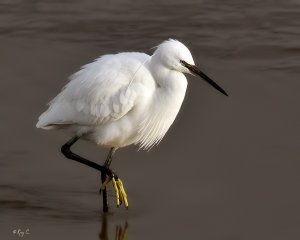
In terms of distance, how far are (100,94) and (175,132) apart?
1.45 metres

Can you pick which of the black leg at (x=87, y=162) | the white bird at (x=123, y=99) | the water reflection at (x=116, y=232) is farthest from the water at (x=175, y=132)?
the white bird at (x=123, y=99)

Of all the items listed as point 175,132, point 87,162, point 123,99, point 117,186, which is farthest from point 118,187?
point 175,132

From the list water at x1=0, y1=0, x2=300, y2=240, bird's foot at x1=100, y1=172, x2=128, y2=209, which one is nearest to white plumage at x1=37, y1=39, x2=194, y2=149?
bird's foot at x1=100, y1=172, x2=128, y2=209

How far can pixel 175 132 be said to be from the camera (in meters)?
7.34

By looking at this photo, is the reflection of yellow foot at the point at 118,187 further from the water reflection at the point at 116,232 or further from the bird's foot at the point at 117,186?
the water reflection at the point at 116,232

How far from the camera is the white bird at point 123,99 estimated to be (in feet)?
19.4

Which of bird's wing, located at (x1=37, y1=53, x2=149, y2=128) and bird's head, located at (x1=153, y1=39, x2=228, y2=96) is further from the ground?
bird's head, located at (x1=153, y1=39, x2=228, y2=96)

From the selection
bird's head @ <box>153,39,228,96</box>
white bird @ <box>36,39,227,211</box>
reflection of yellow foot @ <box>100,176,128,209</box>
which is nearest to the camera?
bird's head @ <box>153,39,228,96</box>

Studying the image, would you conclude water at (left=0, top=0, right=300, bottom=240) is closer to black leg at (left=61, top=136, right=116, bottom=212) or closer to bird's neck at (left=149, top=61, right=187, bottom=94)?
black leg at (left=61, top=136, right=116, bottom=212)

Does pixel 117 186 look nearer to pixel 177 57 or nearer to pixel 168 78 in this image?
pixel 168 78

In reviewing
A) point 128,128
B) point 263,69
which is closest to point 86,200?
point 128,128

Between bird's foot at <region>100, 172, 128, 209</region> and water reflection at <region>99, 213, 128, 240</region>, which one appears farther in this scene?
bird's foot at <region>100, 172, 128, 209</region>

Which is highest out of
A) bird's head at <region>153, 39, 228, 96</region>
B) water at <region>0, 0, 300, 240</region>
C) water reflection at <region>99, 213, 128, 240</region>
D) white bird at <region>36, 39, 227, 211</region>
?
bird's head at <region>153, 39, 228, 96</region>

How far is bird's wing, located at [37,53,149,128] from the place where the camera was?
5965 millimetres
